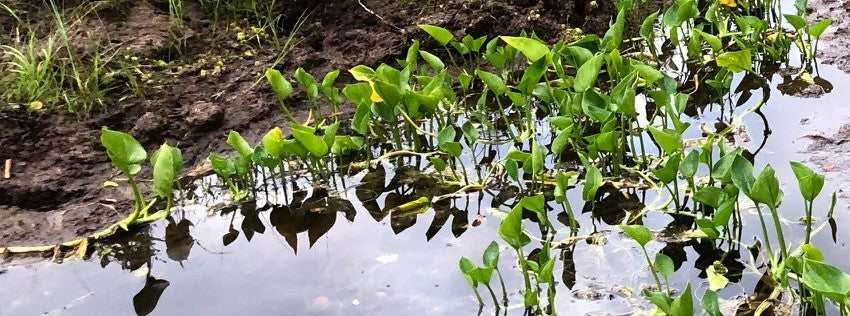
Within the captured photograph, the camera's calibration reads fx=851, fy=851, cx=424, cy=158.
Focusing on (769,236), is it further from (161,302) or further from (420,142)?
(161,302)

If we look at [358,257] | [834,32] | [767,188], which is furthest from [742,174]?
[834,32]

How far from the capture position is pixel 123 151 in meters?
1.82

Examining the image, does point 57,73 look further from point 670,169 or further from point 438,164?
point 670,169

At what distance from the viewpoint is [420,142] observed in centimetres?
219

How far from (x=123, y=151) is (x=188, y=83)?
0.73 m

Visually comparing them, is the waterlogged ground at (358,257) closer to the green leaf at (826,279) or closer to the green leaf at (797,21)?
the green leaf at (826,279)

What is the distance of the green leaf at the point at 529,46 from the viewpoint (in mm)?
2033

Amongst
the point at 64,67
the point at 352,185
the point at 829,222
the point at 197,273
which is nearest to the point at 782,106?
the point at 829,222

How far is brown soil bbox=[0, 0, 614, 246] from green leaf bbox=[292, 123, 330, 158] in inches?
15.9

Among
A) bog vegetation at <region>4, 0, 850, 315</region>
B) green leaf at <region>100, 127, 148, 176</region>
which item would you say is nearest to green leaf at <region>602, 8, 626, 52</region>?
bog vegetation at <region>4, 0, 850, 315</region>

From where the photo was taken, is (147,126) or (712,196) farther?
(147,126)

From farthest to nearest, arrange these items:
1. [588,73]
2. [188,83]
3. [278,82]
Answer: [188,83] → [278,82] → [588,73]

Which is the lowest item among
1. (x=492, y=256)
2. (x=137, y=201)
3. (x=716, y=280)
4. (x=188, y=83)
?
(x=716, y=280)

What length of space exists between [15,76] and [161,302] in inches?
42.4
